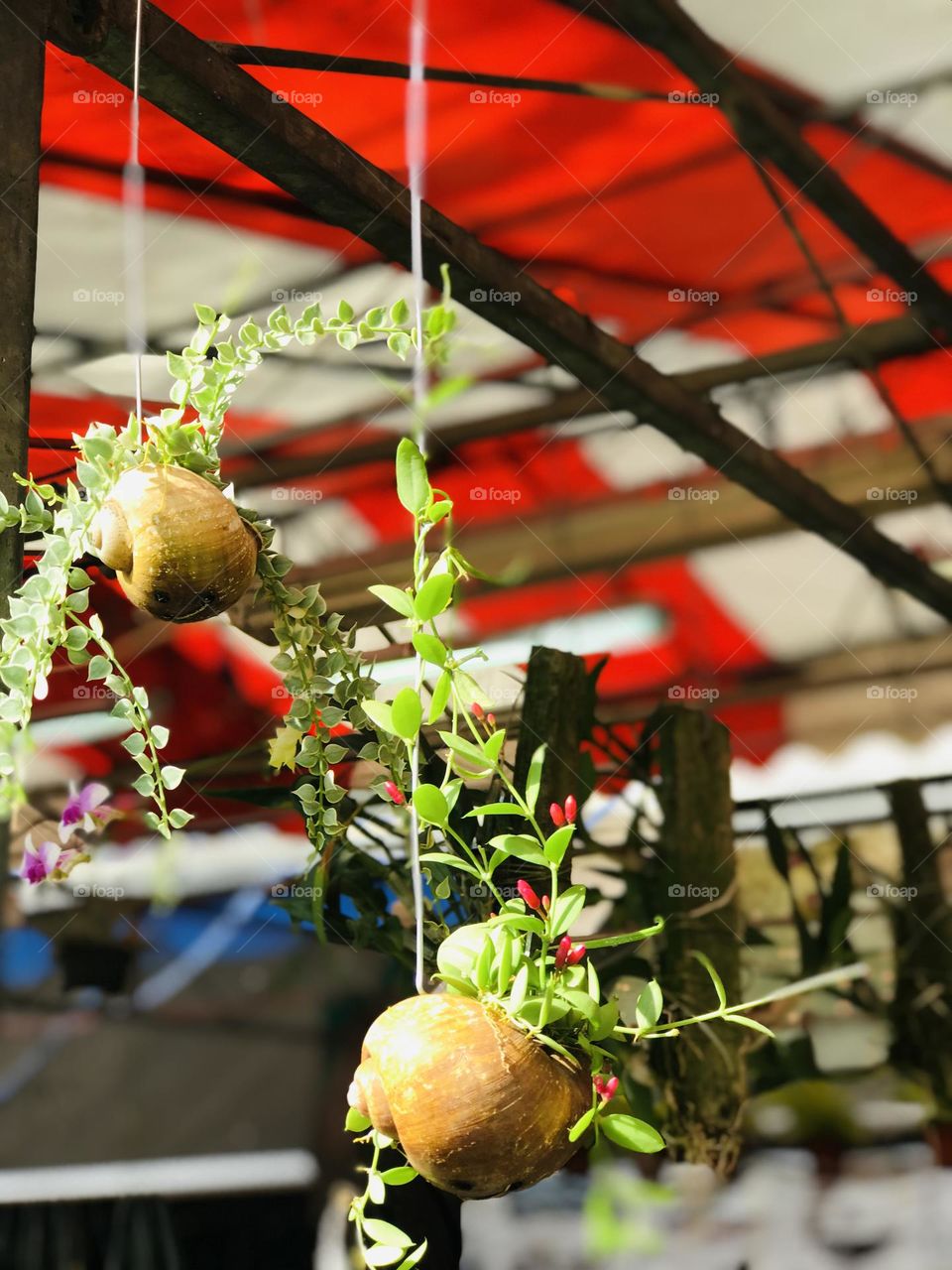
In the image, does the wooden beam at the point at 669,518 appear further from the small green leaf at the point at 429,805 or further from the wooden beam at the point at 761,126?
the small green leaf at the point at 429,805

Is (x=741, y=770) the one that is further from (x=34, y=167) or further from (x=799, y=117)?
(x=34, y=167)

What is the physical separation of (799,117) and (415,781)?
207 centimetres

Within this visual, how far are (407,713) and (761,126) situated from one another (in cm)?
189

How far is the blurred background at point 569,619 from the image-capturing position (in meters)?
2.11

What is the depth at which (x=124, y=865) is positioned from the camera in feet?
7.93

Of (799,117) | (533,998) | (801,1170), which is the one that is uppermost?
(799,117)

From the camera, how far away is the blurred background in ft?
6.93

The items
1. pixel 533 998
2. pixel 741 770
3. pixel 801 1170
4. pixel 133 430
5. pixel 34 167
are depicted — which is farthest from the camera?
pixel 741 770

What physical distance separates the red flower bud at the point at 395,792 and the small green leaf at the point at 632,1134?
29cm

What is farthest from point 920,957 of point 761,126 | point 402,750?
point 402,750

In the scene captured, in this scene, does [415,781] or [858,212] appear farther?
[858,212]

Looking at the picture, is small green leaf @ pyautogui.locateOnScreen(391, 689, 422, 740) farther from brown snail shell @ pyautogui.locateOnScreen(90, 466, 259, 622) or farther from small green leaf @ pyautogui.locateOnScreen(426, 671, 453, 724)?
brown snail shell @ pyautogui.locateOnScreen(90, 466, 259, 622)

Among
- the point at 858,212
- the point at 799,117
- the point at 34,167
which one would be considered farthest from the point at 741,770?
the point at 34,167

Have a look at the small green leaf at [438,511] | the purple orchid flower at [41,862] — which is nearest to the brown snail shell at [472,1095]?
the small green leaf at [438,511]
